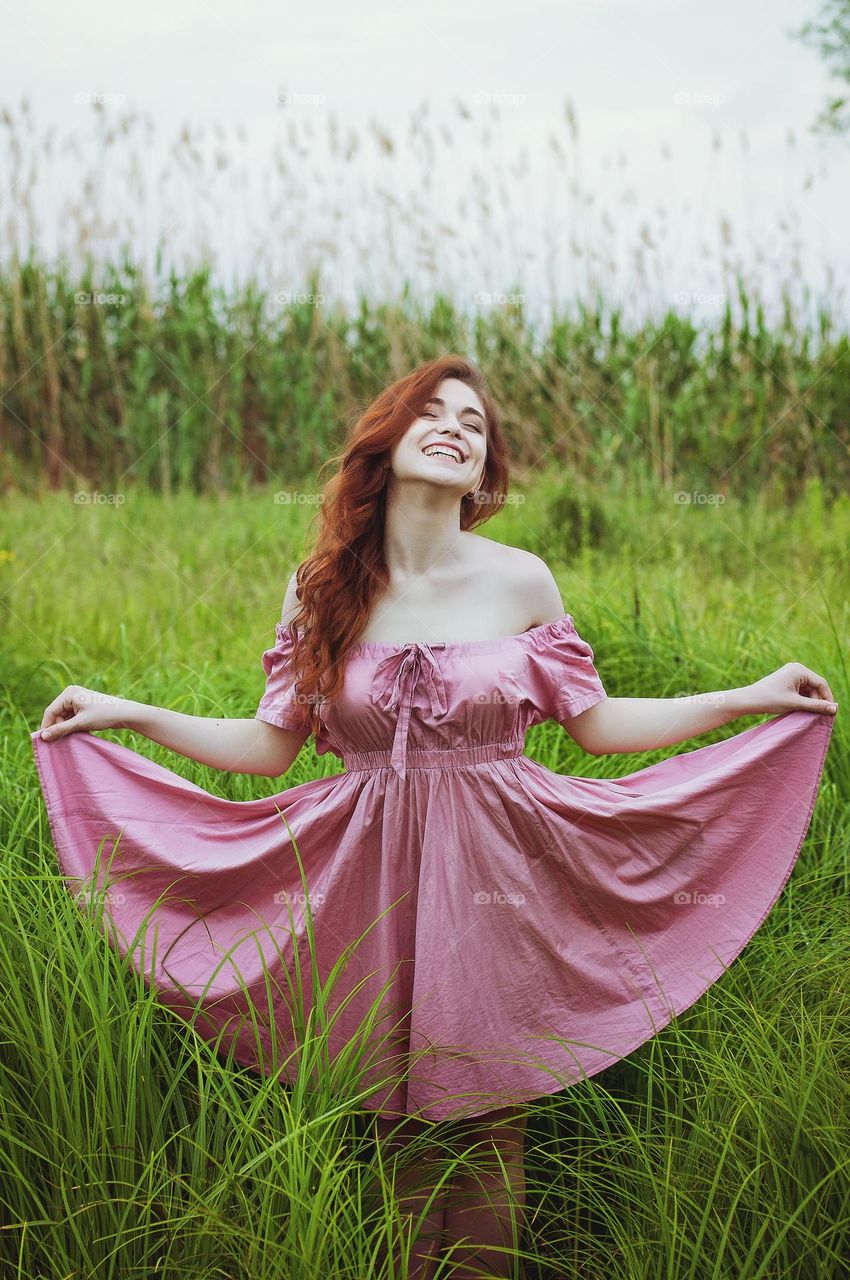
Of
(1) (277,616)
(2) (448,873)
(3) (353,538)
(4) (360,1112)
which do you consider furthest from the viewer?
(1) (277,616)

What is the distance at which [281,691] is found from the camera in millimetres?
2123

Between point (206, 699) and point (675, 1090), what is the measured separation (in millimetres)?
1559

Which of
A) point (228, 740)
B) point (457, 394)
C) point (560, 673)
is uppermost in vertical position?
point (457, 394)

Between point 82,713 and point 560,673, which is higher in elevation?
point 560,673

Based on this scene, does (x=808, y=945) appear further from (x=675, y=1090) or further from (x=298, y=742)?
(x=298, y=742)

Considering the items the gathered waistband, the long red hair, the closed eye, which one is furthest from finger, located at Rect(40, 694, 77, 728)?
the closed eye

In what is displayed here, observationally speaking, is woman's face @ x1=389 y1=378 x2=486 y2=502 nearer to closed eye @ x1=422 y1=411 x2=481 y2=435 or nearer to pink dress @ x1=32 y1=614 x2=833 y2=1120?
closed eye @ x1=422 y1=411 x2=481 y2=435

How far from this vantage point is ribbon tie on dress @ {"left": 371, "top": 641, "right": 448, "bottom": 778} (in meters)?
1.95

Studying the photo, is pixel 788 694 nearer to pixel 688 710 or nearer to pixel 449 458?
pixel 688 710

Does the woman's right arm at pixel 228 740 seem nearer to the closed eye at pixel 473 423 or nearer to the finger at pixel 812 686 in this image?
the closed eye at pixel 473 423

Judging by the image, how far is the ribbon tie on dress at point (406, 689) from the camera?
195cm

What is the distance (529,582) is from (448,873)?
0.55 m

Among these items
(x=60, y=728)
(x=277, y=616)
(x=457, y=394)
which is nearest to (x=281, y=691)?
(x=60, y=728)

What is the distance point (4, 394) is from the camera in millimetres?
6109
